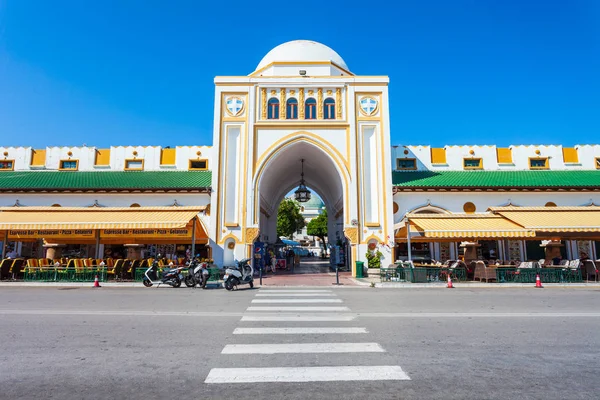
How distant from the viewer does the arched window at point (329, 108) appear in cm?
2322

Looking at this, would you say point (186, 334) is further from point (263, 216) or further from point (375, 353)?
point (263, 216)

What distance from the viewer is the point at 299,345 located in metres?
5.62

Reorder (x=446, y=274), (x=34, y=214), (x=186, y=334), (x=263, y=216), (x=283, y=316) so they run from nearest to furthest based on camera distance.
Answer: (x=186, y=334) < (x=283, y=316) < (x=446, y=274) < (x=34, y=214) < (x=263, y=216)

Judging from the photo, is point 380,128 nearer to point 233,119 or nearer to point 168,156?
point 233,119

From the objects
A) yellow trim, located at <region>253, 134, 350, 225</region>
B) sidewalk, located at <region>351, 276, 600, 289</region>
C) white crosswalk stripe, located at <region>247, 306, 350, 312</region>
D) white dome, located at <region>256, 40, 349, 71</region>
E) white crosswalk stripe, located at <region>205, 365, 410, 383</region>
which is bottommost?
sidewalk, located at <region>351, 276, 600, 289</region>

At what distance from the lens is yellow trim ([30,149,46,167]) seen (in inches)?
1023

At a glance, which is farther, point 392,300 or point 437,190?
point 437,190

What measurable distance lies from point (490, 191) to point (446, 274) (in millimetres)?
9090

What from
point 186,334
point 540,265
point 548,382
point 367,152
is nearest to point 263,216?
point 367,152

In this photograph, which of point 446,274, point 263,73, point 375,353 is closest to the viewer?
point 375,353

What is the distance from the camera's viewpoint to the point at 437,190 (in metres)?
23.2

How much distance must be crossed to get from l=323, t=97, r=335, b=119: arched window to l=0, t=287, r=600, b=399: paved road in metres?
15.9

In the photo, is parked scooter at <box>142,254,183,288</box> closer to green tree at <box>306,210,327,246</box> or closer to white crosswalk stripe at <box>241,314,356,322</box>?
white crosswalk stripe at <box>241,314,356,322</box>

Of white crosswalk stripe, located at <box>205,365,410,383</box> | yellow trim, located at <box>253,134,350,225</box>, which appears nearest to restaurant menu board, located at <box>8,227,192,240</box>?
yellow trim, located at <box>253,134,350,225</box>
